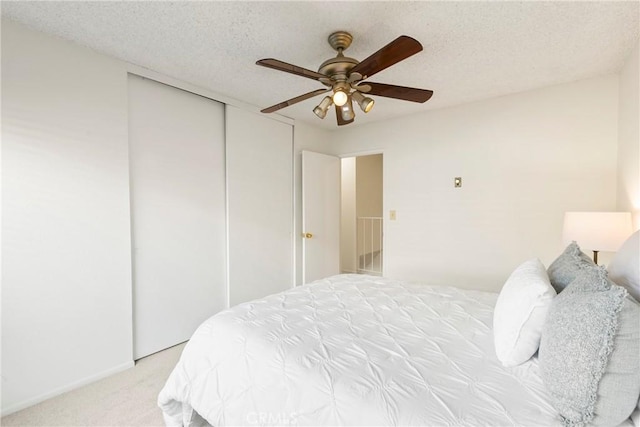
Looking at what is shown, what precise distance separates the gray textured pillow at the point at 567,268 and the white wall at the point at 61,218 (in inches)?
107

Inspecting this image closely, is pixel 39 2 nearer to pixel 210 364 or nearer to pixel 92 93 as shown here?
pixel 92 93

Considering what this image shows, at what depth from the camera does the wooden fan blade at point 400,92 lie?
1796mm

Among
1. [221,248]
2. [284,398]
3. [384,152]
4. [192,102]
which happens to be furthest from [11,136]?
[384,152]

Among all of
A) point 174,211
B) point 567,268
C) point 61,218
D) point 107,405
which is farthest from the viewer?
point 174,211

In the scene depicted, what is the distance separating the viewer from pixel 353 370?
1.05m

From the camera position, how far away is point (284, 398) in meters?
1.03

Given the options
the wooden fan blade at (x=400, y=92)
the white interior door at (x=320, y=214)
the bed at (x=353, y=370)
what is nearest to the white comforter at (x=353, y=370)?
the bed at (x=353, y=370)

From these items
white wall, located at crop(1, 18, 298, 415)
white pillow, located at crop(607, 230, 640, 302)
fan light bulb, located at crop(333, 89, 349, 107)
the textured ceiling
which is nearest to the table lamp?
white pillow, located at crop(607, 230, 640, 302)

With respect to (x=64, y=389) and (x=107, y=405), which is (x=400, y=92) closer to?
(x=107, y=405)

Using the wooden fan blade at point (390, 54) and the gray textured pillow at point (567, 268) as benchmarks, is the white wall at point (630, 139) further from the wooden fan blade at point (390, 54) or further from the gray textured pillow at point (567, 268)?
the wooden fan blade at point (390, 54)

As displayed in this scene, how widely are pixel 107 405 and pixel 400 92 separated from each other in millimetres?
2706

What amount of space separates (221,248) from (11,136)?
1702 mm

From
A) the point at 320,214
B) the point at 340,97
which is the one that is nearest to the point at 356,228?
the point at 320,214

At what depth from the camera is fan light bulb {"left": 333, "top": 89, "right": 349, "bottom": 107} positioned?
1710 mm
